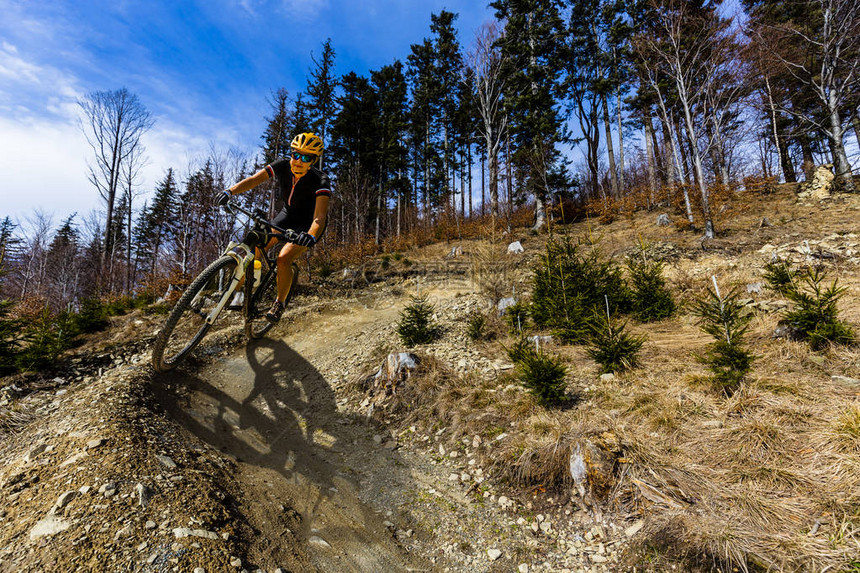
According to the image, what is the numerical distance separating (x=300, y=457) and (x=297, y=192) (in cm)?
385

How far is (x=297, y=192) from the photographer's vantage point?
5086 mm

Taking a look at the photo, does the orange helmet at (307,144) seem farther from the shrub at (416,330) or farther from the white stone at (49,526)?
the white stone at (49,526)

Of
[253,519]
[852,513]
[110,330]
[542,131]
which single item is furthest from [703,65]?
[110,330]

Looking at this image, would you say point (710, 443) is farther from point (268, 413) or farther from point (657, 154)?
point (657, 154)

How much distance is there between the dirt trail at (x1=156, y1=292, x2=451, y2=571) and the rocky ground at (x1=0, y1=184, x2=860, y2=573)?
2cm

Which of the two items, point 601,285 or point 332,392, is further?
point 601,285

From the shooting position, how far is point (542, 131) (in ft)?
63.4

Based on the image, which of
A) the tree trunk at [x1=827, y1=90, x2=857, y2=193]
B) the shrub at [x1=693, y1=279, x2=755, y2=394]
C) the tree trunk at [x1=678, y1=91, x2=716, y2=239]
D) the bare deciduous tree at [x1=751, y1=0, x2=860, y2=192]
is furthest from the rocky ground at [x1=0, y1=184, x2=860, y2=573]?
the bare deciduous tree at [x1=751, y1=0, x2=860, y2=192]

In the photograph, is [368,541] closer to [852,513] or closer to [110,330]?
[852,513]

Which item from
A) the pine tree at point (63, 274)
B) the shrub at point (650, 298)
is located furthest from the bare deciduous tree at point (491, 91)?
the pine tree at point (63, 274)

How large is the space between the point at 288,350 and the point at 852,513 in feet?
26.5

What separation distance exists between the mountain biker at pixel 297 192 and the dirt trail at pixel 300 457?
57.7 inches

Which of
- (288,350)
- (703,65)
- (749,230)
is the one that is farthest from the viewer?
(703,65)

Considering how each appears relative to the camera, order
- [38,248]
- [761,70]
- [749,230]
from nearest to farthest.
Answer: [749,230] → [761,70] → [38,248]
